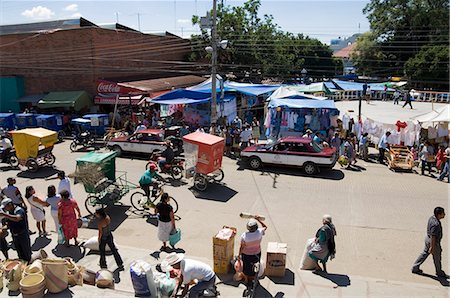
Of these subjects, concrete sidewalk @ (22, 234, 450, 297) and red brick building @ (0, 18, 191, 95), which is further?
red brick building @ (0, 18, 191, 95)

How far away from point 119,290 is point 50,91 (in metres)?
28.5

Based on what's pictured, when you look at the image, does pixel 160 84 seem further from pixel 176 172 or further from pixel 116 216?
pixel 116 216

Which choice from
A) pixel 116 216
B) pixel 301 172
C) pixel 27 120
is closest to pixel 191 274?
pixel 116 216

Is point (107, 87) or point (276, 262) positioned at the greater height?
point (107, 87)

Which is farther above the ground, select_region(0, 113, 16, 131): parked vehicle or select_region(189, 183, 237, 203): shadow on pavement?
select_region(0, 113, 16, 131): parked vehicle

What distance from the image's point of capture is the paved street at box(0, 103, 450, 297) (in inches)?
309

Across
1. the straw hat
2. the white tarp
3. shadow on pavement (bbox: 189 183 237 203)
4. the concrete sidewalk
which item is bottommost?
shadow on pavement (bbox: 189 183 237 203)

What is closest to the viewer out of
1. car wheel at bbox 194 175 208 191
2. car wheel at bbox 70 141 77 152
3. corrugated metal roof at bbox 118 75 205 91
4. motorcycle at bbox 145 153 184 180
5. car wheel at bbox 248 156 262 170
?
car wheel at bbox 194 175 208 191

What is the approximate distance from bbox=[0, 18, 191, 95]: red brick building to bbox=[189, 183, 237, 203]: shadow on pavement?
18439 mm

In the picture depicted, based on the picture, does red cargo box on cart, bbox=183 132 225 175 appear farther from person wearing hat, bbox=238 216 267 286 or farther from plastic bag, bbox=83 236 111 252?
person wearing hat, bbox=238 216 267 286

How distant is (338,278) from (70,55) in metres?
28.2

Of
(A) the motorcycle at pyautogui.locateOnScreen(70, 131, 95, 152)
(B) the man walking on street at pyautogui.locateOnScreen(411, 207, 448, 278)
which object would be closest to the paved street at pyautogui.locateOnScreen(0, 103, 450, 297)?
(B) the man walking on street at pyautogui.locateOnScreen(411, 207, 448, 278)

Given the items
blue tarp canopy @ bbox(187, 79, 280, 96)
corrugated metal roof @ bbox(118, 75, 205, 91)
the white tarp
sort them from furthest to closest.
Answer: corrugated metal roof @ bbox(118, 75, 205, 91) → blue tarp canopy @ bbox(187, 79, 280, 96) → the white tarp

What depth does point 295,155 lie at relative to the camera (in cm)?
1627
